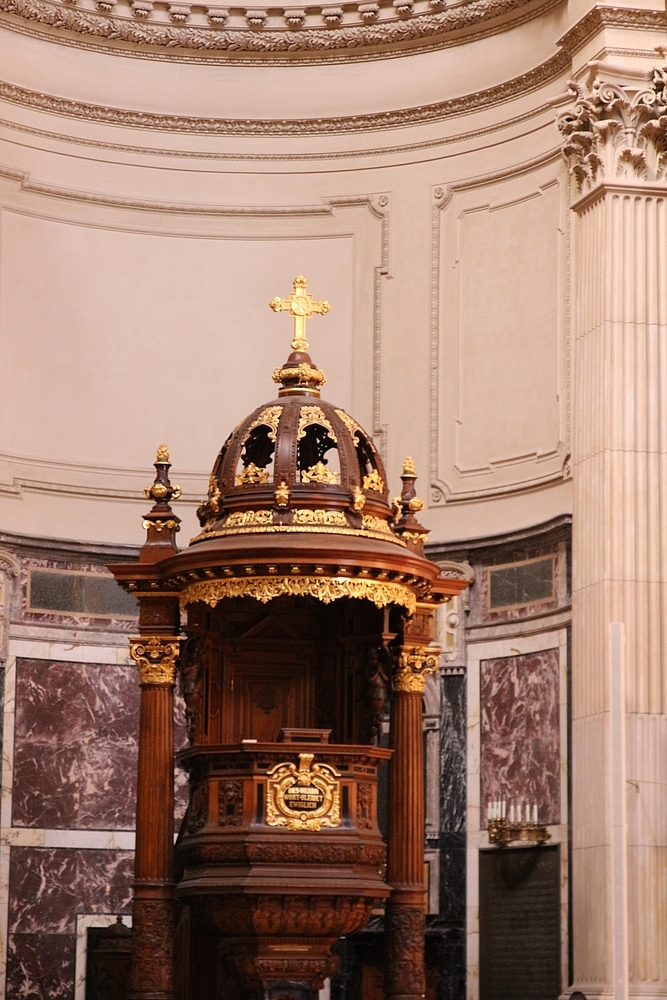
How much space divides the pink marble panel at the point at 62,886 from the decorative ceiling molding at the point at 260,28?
7977 millimetres

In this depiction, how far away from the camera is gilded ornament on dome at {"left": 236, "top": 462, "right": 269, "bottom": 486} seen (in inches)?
517

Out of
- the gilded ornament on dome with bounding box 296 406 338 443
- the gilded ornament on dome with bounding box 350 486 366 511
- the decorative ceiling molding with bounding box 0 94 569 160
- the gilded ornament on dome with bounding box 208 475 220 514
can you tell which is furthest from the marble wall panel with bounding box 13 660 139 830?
the decorative ceiling molding with bounding box 0 94 569 160

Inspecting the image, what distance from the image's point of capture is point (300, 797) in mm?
12414

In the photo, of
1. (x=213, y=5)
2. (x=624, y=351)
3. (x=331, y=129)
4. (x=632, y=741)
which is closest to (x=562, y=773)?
(x=632, y=741)

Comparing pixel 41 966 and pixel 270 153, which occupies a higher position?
pixel 270 153

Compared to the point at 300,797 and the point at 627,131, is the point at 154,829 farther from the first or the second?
the point at 627,131

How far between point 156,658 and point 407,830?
218 cm

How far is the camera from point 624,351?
14898 millimetres

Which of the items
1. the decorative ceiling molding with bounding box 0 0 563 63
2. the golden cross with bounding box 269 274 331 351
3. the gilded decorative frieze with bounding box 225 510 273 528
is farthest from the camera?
the decorative ceiling molding with bounding box 0 0 563 63

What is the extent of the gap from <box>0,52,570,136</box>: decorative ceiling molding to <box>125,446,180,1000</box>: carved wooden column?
577cm

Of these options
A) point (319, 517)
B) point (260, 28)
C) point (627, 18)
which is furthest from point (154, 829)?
point (260, 28)

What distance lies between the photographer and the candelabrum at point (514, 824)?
15.5 m

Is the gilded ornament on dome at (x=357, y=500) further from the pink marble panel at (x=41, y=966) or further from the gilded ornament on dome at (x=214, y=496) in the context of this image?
the pink marble panel at (x=41, y=966)

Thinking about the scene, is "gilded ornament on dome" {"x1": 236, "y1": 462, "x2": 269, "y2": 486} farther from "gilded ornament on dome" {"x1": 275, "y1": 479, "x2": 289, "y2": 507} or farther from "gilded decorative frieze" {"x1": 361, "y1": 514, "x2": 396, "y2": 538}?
Result: "gilded decorative frieze" {"x1": 361, "y1": 514, "x2": 396, "y2": 538}
